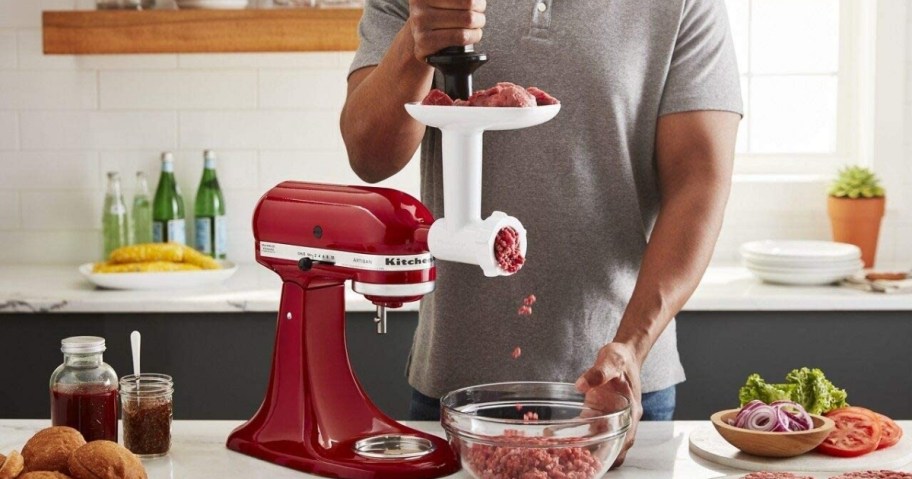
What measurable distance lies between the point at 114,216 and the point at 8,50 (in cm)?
58

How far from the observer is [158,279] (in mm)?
3061

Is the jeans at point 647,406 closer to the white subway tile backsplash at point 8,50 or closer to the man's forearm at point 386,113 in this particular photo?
the man's forearm at point 386,113

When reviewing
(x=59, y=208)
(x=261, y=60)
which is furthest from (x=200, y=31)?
(x=59, y=208)

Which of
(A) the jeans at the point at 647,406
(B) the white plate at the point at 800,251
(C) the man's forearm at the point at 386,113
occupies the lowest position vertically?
(A) the jeans at the point at 647,406

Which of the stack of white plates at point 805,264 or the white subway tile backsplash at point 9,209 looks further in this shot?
the white subway tile backsplash at point 9,209

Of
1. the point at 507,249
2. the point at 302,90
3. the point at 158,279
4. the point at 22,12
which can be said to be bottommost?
the point at 158,279

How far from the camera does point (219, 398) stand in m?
3.02

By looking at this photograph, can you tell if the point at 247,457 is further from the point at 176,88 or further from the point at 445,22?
the point at 176,88

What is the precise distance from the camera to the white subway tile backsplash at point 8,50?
3.49 m

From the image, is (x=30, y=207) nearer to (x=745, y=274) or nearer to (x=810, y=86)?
(x=745, y=274)

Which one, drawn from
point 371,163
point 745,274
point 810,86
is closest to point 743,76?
point 810,86

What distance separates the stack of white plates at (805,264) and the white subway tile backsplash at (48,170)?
190cm

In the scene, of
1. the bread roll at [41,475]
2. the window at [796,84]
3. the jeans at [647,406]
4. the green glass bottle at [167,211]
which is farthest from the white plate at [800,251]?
the bread roll at [41,475]

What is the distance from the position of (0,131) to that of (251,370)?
1.15m
